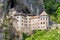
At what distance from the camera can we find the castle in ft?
218

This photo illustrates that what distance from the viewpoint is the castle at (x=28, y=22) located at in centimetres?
6656

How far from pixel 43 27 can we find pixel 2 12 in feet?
31.1

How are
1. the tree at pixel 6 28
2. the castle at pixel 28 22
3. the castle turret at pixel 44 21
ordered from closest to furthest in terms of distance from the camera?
1. the tree at pixel 6 28
2. the castle at pixel 28 22
3. the castle turret at pixel 44 21

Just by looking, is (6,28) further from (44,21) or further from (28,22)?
(44,21)

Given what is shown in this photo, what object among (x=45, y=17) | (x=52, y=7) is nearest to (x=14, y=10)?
(x=45, y=17)

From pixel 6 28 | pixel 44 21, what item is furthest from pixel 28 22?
pixel 6 28

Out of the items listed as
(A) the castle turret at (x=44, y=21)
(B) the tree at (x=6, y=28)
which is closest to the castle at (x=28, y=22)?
(A) the castle turret at (x=44, y=21)

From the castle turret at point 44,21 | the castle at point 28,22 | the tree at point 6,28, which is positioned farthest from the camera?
the castle turret at point 44,21

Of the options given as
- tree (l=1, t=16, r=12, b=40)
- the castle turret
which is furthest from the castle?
tree (l=1, t=16, r=12, b=40)

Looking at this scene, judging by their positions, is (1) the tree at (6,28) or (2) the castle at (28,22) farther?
(2) the castle at (28,22)

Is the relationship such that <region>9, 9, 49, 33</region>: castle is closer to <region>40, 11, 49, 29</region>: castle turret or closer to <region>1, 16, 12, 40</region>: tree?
<region>40, 11, 49, 29</region>: castle turret

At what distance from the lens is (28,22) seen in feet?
223

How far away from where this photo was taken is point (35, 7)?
74312mm

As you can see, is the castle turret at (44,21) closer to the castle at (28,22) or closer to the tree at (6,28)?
the castle at (28,22)
